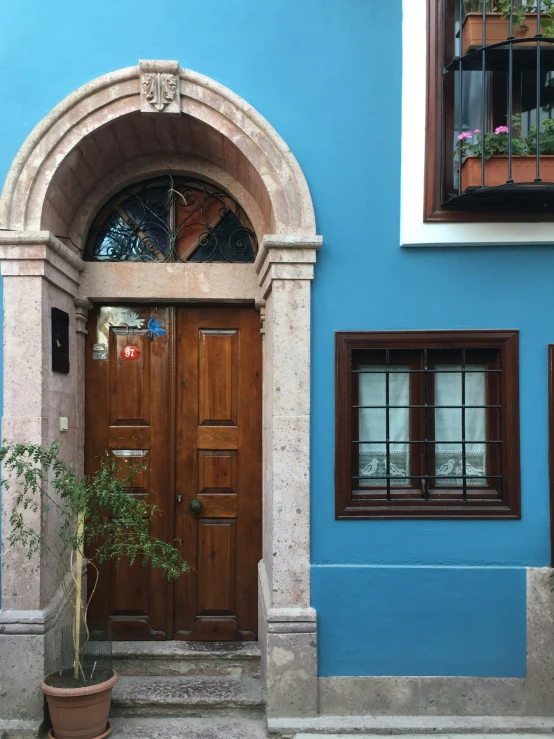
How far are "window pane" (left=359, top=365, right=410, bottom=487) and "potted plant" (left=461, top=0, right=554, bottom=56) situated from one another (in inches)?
87.3

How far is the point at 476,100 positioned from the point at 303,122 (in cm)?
124

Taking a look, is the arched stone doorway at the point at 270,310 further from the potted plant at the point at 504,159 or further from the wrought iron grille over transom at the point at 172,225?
the potted plant at the point at 504,159

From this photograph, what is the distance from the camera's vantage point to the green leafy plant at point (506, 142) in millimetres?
4367

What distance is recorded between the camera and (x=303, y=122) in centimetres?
459

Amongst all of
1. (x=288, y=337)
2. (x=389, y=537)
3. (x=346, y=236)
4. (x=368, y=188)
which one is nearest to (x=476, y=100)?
(x=368, y=188)

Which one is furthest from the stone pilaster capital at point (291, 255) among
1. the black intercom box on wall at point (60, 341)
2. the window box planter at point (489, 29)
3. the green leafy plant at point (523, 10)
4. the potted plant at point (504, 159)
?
the green leafy plant at point (523, 10)

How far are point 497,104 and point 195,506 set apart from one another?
144 inches

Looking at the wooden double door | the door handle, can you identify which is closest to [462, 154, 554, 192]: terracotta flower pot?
the wooden double door

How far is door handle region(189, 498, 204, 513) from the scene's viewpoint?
17.3 ft

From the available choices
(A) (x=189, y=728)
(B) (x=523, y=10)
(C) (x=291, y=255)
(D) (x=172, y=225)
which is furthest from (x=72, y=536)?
(B) (x=523, y=10)

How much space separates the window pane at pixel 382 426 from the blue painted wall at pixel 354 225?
31 centimetres

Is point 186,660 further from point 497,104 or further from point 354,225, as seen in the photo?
point 497,104

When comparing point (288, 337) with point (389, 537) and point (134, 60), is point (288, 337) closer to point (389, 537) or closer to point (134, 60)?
point (389, 537)

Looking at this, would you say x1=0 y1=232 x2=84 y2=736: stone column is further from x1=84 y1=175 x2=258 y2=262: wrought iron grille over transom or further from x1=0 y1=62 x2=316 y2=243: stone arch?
x1=84 y1=175 x2=258 y2=262: wrought iron grille over transom
